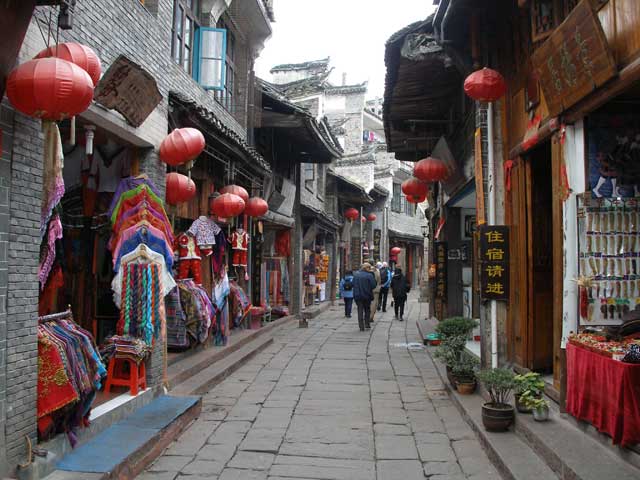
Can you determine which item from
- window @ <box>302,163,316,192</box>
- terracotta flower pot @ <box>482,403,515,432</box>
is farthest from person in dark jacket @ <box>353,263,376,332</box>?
terracotta flower pot @ <box>482,403,515,432</box>

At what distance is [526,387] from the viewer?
19.2ft

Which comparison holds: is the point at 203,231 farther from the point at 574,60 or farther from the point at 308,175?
the point at 308,175

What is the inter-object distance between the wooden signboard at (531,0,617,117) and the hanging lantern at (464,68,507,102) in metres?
1.66

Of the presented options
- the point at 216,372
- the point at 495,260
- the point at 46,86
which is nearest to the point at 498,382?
the point at 495,260

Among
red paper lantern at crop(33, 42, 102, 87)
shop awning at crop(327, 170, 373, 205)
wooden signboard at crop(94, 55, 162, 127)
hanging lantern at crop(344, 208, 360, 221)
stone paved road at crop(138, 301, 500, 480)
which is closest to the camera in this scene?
red paper lantern at crop(33, 42, 102, 87)

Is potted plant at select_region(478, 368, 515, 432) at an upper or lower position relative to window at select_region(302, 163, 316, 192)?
lower

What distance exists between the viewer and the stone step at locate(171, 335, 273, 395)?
8157 millimetres

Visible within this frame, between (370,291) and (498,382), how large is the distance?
10.4 metres

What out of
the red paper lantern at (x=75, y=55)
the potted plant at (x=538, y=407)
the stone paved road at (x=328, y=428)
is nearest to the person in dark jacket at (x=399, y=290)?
the stone paved road at (x=328, y=428)

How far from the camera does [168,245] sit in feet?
24.1

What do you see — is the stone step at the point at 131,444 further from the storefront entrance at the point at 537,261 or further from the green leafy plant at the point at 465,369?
the storefront entrance at the point at 537,261

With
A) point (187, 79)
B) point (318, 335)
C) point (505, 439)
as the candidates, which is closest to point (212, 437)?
point (505, 439)

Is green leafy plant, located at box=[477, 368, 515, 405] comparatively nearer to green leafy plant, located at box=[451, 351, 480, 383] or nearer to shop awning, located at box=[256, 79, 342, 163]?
green leafy plant, located at box=[451, 351, 480, 383]

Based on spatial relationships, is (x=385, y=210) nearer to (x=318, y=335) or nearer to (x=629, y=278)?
(x=318, y=335)
